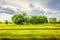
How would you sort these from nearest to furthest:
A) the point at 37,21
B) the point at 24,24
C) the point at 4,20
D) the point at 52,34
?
the point at 52,34, the point at 4,20, the point at 24,24, the point at 37,21

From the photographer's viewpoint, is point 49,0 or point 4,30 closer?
point 4,30

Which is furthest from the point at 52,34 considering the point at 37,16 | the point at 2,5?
the point at 2,5

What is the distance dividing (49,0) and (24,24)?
151cm

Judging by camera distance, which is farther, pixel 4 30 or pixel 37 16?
pixel 37 16

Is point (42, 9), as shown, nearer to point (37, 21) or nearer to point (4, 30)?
point (37, 21)

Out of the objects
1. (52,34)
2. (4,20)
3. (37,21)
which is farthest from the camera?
(37,21)

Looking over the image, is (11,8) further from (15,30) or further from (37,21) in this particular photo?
(37,21)

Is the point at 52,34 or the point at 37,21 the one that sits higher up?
the point at 37,21

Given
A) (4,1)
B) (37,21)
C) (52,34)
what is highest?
(4,1)

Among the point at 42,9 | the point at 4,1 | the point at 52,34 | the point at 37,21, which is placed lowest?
the point at 52,34

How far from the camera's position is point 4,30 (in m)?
5.32

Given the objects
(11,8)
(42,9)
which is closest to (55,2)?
(42,9)

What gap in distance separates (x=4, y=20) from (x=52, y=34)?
2030 millimetres

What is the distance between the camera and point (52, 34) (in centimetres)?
514
